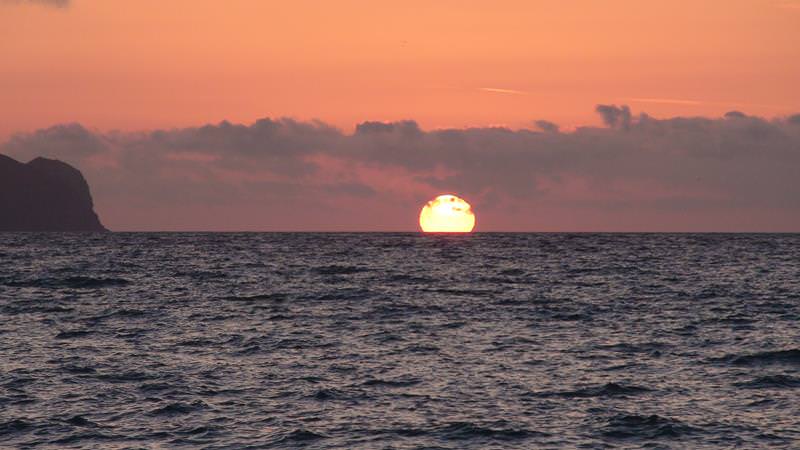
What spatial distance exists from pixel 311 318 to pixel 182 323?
6.30 meters

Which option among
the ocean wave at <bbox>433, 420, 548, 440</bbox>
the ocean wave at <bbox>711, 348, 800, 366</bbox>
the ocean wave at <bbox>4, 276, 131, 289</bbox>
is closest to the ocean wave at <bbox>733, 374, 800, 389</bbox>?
the ocean wave at <bbox>711, 348, 800, 366</bbox>

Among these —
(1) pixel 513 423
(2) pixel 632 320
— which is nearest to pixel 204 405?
(1) pixel 513 423

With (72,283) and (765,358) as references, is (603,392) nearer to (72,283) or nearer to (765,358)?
(765,358)

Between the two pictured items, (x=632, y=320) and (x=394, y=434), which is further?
(x=632, y=320)

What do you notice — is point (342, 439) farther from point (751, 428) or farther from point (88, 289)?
point (88, 289)

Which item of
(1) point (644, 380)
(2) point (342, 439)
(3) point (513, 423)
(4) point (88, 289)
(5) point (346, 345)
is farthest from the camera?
(4) point (88, 289)

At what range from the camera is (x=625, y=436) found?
80.2 feet

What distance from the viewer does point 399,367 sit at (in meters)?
33.9

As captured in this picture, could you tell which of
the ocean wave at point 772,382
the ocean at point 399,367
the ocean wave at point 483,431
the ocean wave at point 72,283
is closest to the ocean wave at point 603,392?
the ocean at point 399,367

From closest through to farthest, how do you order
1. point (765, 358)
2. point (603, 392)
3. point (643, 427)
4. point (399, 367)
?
point (643, 427), point (603, 392), point (399, 367), point (765, 358)

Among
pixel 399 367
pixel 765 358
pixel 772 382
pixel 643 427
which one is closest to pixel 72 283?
pixel 399 367

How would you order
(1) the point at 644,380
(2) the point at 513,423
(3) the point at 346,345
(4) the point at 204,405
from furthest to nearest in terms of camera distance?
(3) the point at 346,345
(1) the point at 644,380
(4) the point at 204,405
(2) the point at 513,423

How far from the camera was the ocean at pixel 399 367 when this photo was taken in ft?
81.8

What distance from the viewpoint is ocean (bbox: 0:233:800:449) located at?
24.9 m
